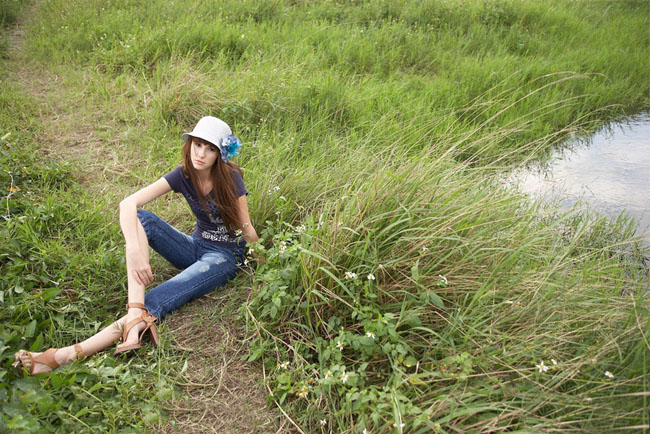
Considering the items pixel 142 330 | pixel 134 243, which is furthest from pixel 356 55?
pixel 142 330

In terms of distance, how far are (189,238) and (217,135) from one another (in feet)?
2.50

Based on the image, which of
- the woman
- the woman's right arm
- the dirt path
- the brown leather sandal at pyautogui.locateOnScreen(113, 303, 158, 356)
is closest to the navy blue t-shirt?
the woman

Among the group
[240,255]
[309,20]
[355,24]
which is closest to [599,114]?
[355,24]

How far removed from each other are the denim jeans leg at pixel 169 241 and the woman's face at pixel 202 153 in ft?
1.40

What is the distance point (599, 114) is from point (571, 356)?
14.5 ft

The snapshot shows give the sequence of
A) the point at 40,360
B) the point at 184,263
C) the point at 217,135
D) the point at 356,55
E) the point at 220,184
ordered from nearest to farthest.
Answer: the point at 40,360, the point at 217,135, the point at 220,184, the point at 184,263, the point at 356,55

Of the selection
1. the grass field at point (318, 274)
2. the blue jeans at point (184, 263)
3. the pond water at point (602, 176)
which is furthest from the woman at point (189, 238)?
the pond water at point (602, 176)

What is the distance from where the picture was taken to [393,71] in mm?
5789

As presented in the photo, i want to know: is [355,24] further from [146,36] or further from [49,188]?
[49,188]

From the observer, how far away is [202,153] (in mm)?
2555

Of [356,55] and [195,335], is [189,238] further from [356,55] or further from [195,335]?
[356,55]

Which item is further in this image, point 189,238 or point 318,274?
point 189,238

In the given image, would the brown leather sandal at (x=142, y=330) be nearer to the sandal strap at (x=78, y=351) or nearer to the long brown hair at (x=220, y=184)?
the sandal strap at (x=78, y=351)

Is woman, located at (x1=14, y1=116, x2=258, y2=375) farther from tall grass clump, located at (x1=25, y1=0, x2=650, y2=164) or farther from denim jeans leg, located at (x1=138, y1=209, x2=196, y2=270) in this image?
tall grass clump, located at (x1=25, y1=0, x2=650, y2=164)
